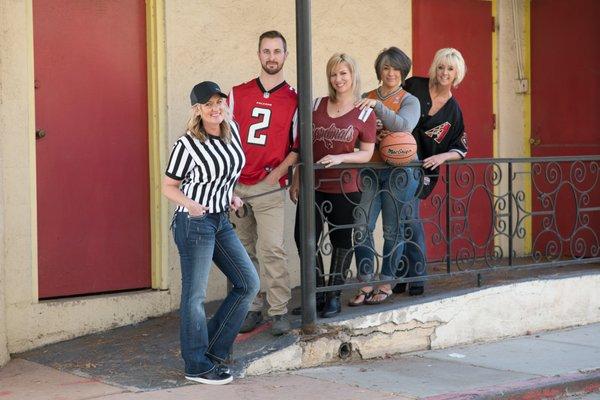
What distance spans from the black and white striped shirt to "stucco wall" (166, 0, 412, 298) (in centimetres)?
174

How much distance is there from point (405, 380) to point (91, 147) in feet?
9.29

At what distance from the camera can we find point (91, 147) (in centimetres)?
758

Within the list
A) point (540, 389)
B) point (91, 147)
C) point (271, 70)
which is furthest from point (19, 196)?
point (540, 389)

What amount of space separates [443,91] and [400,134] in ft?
2.31

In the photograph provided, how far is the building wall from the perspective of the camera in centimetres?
712

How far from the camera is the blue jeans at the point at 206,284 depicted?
6.19m

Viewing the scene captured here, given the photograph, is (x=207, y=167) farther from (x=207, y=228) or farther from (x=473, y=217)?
(x=473, y=217)

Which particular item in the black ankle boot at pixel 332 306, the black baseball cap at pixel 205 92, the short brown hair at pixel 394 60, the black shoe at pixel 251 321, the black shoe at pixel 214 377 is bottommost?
the black shoe at pixel 214 377

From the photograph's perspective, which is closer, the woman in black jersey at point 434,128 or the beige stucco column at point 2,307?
the beige stucco column at point 2,307

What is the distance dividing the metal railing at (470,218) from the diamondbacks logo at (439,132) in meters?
0.21

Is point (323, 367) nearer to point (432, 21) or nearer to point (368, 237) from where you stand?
point (368, 237)

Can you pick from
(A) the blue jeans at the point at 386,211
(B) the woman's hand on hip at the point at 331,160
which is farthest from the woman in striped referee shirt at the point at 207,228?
(A) the blue jeans at the point at 386,211

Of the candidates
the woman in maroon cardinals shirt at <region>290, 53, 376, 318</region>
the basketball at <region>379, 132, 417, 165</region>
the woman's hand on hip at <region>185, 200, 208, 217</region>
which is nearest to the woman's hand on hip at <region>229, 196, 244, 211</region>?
the woman's hand on hip at <region>185, 200, 208, 217</region>

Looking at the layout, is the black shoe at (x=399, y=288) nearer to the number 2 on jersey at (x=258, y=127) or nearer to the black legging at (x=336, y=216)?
the black legging at (x=336, y=216)
